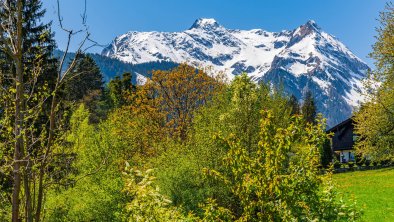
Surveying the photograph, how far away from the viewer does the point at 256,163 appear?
8172mm

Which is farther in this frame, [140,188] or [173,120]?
[173,120]

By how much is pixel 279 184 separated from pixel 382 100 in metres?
28.0

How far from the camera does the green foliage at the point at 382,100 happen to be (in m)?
30.0

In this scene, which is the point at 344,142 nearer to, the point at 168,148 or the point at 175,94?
the point at 175,94

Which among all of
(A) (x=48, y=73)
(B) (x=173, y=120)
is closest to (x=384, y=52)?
(B) (x=173, y=120)

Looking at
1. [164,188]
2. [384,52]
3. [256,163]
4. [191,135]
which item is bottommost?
[164,188]

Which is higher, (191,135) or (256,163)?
(191,135)

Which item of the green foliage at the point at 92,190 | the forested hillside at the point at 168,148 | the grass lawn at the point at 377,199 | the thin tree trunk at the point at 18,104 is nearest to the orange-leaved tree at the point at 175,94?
the forested hillside at the point at 168,148

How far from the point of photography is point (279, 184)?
781cm

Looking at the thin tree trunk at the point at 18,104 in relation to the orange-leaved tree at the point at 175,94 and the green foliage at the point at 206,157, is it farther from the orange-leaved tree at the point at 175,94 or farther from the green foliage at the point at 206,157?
the orange-leaved tree at the point at 175,94

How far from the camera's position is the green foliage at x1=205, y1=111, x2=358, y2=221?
790cm

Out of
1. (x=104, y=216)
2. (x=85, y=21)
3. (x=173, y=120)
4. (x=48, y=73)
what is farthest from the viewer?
(x=173, y=120)

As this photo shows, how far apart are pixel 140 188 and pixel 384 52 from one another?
26968mm

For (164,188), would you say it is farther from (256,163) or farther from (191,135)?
(256,163)
